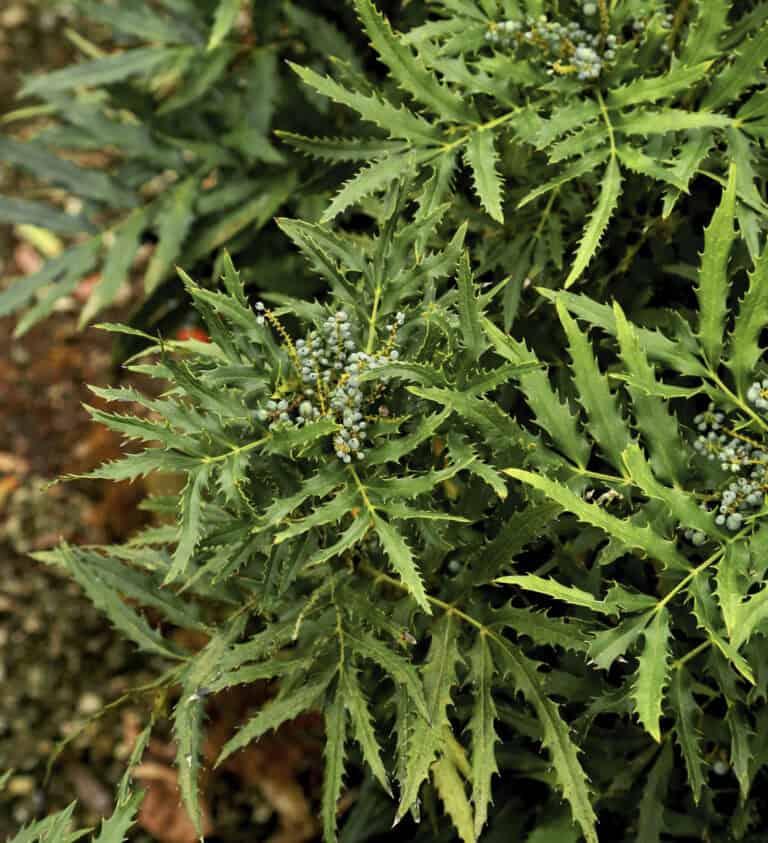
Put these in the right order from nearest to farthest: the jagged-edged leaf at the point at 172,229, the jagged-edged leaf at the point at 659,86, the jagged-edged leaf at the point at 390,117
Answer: the jagged-edged leaf at the point at 659,86, the jagged-edged leaf at the point at 390,117, the jagged-edged leaf at the point at 172,229

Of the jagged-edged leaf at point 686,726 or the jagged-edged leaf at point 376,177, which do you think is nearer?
the jagged-edged leaf at point 686,726

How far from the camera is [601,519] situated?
91 cm

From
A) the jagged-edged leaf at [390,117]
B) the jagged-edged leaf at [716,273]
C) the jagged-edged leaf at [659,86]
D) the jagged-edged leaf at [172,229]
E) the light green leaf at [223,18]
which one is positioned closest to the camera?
the jagged-edged leaf at [716,273]

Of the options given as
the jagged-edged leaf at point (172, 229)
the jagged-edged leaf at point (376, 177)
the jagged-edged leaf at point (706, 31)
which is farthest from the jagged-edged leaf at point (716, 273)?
the jagged-edged leaf at point (172, 229)

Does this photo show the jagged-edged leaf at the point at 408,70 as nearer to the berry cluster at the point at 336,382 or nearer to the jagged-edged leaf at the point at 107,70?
the berry cluster at the point at 336,382

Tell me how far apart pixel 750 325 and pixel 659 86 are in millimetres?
292

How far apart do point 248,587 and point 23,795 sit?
1.16m

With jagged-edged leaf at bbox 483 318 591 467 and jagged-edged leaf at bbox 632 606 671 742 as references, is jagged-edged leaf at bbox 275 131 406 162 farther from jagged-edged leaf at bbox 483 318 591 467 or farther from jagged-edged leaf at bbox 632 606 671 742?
jagged-edged leaf at bbox 632 606 671 742

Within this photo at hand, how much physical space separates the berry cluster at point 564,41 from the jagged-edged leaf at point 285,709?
28.8 inches

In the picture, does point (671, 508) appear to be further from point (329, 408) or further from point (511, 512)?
point (329, 408)

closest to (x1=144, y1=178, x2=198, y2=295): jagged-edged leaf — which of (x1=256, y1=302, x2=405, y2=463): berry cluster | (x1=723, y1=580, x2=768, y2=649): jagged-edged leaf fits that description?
(x1=256, y1=302, x2=405, y2=463): berry cluster

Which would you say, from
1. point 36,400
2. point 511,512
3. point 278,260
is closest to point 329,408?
point 511,512

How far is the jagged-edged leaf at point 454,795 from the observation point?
110 centimetres

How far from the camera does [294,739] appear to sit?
192cm
